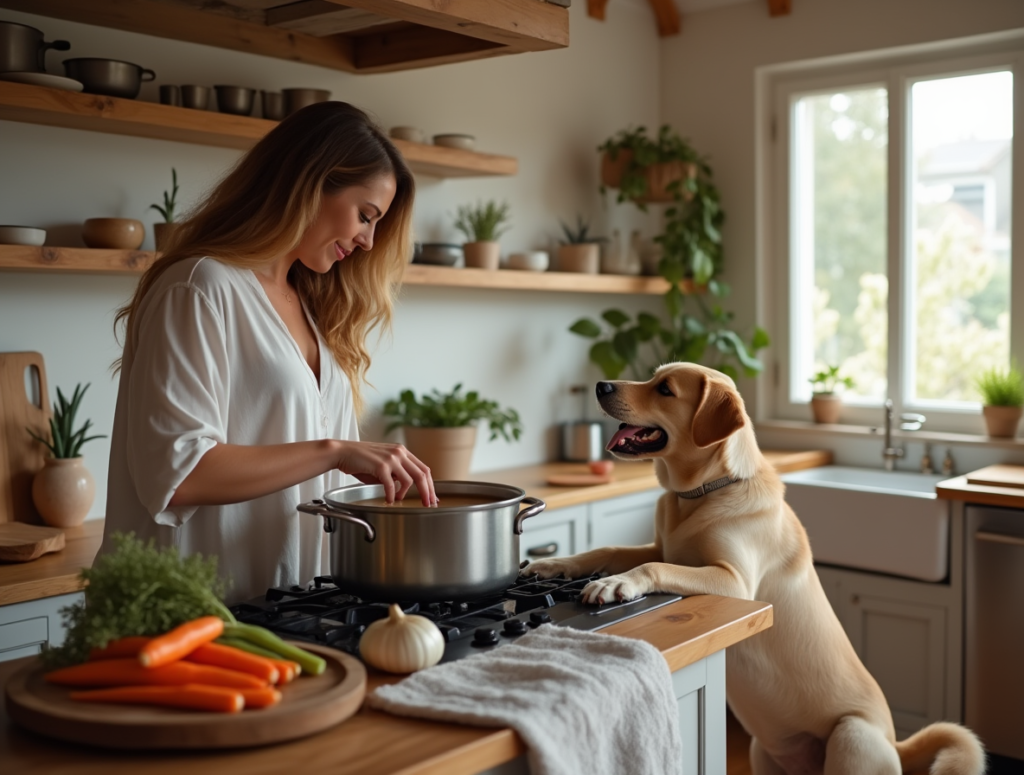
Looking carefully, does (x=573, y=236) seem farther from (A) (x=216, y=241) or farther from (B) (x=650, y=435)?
(A) (x=216, y=241)

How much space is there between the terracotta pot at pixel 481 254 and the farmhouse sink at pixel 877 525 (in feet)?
4.20

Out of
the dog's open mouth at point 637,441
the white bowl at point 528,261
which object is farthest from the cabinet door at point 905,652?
the dog's open mouth at point 637,441

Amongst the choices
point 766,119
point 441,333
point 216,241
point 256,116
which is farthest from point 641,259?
point 216,241

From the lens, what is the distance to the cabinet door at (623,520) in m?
3.49

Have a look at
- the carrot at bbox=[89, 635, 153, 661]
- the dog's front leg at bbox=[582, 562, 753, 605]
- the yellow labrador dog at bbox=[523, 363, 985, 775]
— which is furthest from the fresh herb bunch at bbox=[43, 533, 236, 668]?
the yellow labrador dog at bbox=[523, 363, 985, 775]

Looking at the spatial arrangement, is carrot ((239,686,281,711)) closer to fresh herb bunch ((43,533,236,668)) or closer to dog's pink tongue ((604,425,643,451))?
fresh herb bunch ((43,533,236,668))

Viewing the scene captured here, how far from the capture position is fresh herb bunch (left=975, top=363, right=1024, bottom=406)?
372 centimetres

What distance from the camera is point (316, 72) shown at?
10.8 feet

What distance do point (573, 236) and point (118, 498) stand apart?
2718 millimetres

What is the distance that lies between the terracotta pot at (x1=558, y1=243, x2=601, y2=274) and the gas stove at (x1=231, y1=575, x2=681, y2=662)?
241cm

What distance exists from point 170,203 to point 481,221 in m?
1.13

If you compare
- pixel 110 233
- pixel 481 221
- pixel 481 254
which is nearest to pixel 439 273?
pixel 481 254

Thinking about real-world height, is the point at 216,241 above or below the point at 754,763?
above

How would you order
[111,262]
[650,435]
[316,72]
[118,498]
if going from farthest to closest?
[316,72], [111,262], [650,435], [118,498]
